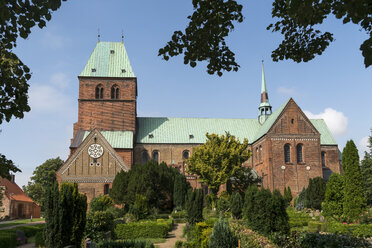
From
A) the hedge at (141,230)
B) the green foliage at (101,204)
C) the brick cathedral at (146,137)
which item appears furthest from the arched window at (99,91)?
the hedge at (141,230)

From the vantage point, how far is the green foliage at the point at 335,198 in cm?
2484

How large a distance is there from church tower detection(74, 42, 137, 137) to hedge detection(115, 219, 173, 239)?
80.9 feet

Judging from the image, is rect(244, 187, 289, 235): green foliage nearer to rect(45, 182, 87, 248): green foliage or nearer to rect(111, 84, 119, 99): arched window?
rect(45, 182, 87, 248): green foliage

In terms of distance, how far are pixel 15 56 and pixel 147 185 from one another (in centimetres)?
2856

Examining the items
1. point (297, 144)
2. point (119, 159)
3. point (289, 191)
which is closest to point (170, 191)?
point (119, 159)

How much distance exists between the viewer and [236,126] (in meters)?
50.3

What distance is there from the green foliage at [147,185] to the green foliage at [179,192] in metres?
1.04

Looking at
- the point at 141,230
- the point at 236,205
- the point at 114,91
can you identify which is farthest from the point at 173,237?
the point at 114,91

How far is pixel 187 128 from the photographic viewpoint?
48.9 meters

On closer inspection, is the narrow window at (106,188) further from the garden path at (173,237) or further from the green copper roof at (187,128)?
the garden path at (173,237)

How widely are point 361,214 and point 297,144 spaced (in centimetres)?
1980

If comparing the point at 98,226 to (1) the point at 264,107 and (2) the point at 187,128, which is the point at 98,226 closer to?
(2) the point at 187,128

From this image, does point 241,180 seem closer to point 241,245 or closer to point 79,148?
point 79,148

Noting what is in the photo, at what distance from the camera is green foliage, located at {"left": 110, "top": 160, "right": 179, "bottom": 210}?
32812 mm
